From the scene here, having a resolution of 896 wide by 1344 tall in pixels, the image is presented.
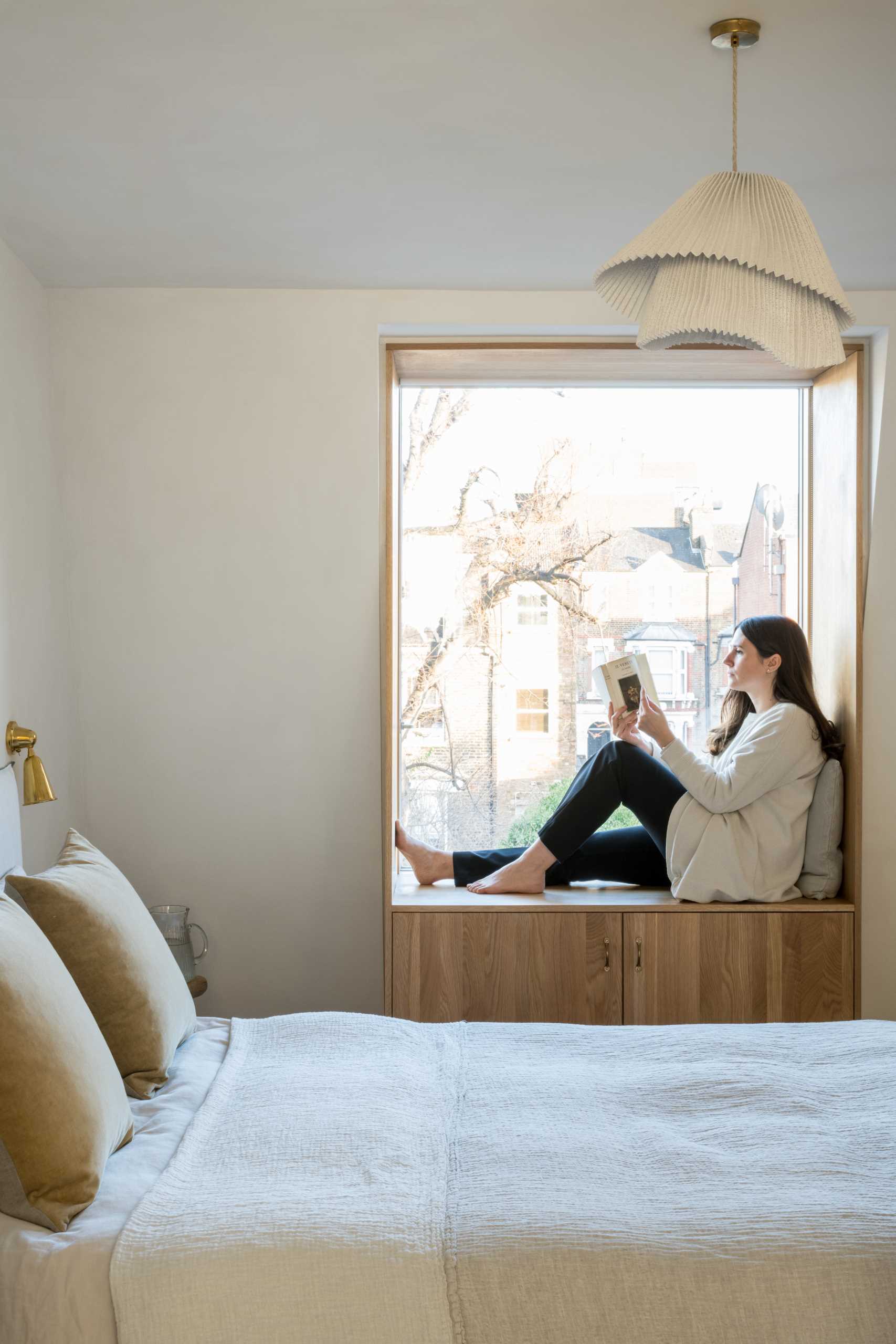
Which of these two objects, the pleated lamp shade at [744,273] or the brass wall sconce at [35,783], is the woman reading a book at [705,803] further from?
the pleated lamp shade at [744,273]

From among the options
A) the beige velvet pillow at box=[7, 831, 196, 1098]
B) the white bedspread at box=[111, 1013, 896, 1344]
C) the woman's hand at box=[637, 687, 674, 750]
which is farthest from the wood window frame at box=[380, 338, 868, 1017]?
the white bedspread at box=[111, 1013, 896, 1344]

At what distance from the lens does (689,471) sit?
3.44 meters

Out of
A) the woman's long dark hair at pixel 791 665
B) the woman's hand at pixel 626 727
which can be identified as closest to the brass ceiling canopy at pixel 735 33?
the woman's long dark hair at pixel 791 665

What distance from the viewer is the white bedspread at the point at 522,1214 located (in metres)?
1.30

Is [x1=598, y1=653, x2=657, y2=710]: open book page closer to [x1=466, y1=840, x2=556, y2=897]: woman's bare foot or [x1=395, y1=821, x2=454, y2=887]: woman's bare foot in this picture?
[x1=466, y1=840, x2=556, y2=897]: woman's bare foot

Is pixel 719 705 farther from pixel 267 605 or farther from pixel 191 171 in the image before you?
pixel 191 171

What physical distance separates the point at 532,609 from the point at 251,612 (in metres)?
0.89

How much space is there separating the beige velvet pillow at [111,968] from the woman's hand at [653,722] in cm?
175

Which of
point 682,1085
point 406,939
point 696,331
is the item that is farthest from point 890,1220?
point 406,939

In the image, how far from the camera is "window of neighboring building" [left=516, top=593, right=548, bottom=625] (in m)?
3.45

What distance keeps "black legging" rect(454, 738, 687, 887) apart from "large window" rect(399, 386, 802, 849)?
7.9 inches

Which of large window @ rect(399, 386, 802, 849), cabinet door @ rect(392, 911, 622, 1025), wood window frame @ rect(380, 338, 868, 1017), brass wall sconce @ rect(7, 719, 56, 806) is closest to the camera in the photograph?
Result: brass wall sconce @ rect(7, 719, 56, 806)

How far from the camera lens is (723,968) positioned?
301 cm

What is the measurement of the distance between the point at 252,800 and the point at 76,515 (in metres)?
0.99
